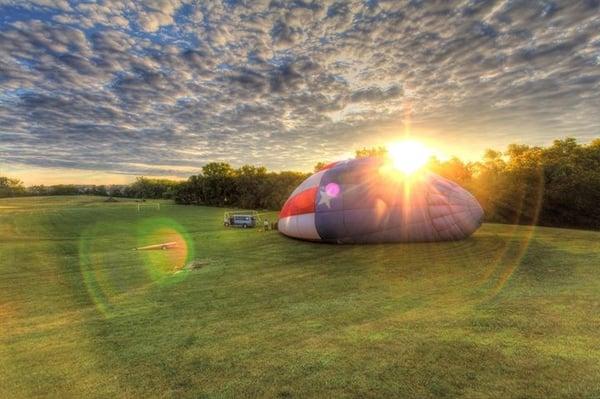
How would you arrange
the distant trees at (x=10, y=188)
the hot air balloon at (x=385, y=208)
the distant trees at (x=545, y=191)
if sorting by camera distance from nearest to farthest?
1. the hot air balloon at (x=385, y=208)
2. the distant trees at (x=545, y=191)
3. the distant trees at (x=10, y=188)

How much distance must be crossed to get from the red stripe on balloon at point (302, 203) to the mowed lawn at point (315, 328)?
13.0ft

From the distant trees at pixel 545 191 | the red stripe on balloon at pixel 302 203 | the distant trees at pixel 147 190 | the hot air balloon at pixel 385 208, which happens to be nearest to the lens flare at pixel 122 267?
the red stripe on balloon at pixel 302 203

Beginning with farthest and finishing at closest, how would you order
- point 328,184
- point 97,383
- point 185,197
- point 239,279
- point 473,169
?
1. point 185,197
2. point 473,169
3. point 328,184
4. point 239,279
5. point 97,383

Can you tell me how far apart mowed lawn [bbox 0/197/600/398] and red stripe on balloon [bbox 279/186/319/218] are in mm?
3963

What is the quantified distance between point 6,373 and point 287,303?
174 inches

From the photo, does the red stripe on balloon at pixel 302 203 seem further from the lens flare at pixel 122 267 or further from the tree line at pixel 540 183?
the tree line at pixel 540 183

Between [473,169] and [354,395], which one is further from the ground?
[473,169]

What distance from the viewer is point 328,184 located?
14273 mm

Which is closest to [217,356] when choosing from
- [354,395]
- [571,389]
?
[354,395]

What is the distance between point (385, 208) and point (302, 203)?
12.8ft

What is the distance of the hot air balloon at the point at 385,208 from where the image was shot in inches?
507

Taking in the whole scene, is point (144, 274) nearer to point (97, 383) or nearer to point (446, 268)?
point (97, 383)

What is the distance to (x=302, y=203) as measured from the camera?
598 inches

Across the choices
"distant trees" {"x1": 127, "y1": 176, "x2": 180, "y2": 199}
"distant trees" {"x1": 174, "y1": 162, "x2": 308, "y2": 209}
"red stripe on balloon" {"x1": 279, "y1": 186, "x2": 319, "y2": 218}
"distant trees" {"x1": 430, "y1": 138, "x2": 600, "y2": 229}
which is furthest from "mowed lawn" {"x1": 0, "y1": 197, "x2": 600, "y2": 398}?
"distant trees" {"x1": 127, "y1": 176, "x2": 180, "y2": 199}
